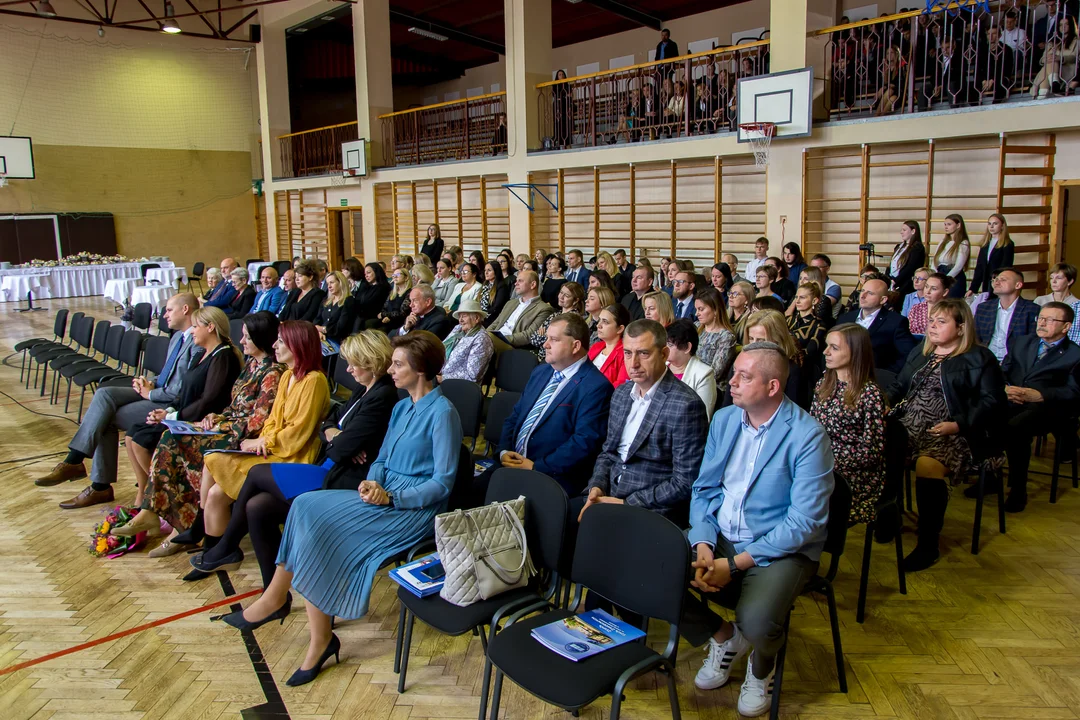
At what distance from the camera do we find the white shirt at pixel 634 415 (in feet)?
9.73

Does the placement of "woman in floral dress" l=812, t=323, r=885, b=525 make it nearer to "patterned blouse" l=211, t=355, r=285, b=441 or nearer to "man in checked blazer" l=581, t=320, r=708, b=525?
"man in checked blazer" l=581, t=320, r=708, b=525

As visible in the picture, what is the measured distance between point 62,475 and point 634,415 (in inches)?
160

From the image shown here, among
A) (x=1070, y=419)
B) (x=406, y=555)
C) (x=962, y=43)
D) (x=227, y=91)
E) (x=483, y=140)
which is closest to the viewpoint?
(x=406, y=555)

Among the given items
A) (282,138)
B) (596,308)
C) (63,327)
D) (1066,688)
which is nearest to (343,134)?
(282,138)

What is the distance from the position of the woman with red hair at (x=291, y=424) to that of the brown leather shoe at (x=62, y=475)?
1.96 m

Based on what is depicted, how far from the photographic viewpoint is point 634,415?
301 centimetres

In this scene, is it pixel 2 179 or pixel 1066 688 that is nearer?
pixel 1066 688

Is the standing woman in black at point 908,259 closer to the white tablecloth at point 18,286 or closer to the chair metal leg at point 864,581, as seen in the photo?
the chair metal leg at point 864,581

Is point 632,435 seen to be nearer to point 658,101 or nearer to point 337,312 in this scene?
point 337,312

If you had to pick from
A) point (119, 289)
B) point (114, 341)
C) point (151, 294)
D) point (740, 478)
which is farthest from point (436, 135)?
point (740, 478)

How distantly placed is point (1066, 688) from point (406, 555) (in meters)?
2.44

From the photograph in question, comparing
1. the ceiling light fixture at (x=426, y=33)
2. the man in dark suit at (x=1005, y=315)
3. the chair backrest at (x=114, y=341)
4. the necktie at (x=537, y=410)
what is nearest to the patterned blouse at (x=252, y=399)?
the necktie at (x=537, y=410)

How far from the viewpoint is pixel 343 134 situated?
18.9m

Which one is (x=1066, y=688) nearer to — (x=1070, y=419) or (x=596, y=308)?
(x=1070, y=419)
